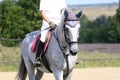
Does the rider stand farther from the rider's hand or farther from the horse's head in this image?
the horse's head

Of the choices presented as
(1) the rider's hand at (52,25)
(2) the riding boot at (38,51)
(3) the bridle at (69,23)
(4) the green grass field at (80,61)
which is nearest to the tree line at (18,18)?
(4) the green grass field at (80,61)

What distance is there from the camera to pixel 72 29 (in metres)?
7.55

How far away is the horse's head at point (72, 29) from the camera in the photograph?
755 cm

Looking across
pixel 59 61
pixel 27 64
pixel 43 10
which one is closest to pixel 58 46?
pixel 59 61

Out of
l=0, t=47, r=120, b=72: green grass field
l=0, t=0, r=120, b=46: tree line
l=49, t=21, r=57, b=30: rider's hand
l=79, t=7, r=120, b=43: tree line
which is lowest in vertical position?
l=79, t=7, r=120, b=43: tree line

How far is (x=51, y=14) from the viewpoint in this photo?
28.7ft

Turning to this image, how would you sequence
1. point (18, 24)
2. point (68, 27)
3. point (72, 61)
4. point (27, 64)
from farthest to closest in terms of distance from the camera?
point (18, 24) → point (27, 64) → point (72, 61) → point (68, 27)

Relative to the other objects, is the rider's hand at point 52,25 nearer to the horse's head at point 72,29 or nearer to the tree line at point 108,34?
the horse's head at point 72,29

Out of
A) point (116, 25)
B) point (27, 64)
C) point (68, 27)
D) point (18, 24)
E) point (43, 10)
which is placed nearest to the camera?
point (68, 27)

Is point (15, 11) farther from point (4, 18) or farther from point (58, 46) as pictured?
point (58, 46)

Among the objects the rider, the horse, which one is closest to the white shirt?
the rider

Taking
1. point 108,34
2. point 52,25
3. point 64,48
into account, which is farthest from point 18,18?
point 64,48

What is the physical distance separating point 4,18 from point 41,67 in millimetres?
43601

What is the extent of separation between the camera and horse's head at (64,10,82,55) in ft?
24.8
